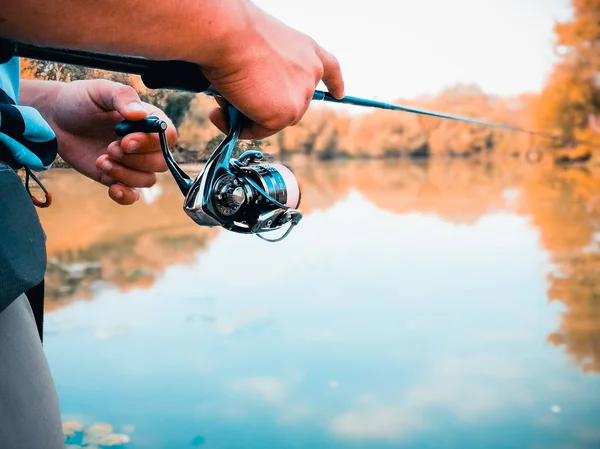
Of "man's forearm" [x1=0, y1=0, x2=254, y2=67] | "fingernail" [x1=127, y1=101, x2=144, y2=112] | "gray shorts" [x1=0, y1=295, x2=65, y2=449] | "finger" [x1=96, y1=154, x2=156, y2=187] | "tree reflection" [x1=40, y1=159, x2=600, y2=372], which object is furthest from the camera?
"tree reflection" [x1=40, y1=159, x2=600, y2=372]

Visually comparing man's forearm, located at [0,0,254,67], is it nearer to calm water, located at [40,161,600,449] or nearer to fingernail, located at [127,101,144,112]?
fingernail, located at [127,101,144,112]

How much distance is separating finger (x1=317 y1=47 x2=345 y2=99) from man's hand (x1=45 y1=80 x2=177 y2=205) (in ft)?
0.78

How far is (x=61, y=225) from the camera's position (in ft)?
20.5

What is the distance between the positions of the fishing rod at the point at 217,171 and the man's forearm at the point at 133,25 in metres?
0.06

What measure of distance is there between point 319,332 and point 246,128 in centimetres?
393

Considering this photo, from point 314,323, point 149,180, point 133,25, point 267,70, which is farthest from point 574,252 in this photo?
point 133,25

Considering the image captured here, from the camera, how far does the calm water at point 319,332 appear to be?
3.45 meters

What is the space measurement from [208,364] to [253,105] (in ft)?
11.5

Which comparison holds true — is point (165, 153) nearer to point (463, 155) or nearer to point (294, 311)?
point (294, 311)

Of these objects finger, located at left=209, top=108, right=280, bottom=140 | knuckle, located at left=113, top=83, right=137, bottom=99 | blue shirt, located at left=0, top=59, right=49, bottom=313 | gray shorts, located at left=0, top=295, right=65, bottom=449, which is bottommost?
gray shorts, located at left=0, top=295, right=65, bottom=449

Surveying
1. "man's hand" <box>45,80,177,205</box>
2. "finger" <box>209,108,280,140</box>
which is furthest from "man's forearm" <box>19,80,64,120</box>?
"finger" <box>209,108,280,140</box>

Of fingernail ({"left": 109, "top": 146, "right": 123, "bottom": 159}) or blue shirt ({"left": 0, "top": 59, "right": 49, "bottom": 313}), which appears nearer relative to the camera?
blue shirt ({"left": 0, "top": 59, "right": 49, "bottom": 313})

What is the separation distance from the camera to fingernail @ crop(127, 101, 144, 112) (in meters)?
0.94

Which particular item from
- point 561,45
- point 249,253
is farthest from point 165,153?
point 561,45
